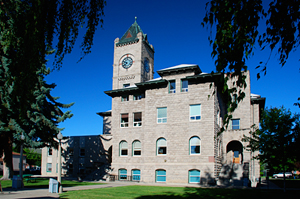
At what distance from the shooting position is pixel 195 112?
1223 inches

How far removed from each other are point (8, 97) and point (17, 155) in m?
54.9

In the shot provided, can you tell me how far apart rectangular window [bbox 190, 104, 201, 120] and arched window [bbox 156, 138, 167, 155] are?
4.25m

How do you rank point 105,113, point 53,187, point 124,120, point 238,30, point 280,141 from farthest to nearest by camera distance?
point 105,113 → point 124,120 → point 280,141 → point 53,187 → point 238,30

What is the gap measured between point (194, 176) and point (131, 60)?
108 feet

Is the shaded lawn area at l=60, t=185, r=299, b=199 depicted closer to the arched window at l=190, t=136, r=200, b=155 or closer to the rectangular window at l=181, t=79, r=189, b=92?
the arched window at l=190, t=136, r=200, b=155

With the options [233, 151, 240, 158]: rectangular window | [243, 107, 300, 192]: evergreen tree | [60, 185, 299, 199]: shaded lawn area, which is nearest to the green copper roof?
[233, 151, 240, 158]: rectangular window

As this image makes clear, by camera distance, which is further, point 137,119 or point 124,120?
point 124,120

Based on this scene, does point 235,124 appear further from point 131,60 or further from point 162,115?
point 131,60

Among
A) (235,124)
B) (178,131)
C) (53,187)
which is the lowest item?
(53,187)

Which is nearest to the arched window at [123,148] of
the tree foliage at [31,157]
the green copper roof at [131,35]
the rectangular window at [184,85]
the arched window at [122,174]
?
the arched window at [122,174]

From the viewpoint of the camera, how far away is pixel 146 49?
5988cm

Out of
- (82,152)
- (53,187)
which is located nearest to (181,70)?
(53,187)

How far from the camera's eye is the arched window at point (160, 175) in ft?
103

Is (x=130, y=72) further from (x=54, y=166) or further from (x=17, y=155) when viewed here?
(x=17, y=155)
